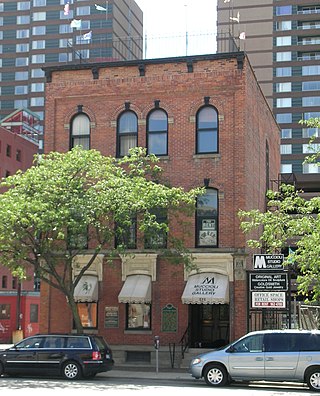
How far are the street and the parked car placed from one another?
0.37 metres

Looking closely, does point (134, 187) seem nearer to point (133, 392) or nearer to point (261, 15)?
point (133, 392)

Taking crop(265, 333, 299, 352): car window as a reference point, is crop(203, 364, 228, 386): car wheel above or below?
below

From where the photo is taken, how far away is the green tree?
74.0 ft

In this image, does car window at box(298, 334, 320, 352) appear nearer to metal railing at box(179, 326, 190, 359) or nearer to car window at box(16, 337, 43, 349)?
metal railing at box(179, 326, 190, 359)

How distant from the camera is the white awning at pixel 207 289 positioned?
25.7m

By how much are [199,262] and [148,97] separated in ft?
23.1

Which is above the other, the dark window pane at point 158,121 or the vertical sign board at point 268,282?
the dark window pane at point 158,121

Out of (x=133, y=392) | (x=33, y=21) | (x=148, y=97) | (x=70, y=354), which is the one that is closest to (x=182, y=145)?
(x=148, y=97)

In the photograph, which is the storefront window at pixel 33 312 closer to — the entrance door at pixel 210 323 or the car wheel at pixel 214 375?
the entrance door at pixel 210 323

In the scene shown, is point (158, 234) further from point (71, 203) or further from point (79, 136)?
point (79, 136)

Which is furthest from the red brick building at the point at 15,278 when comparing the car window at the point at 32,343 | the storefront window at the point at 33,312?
the car window at the point at 32,343

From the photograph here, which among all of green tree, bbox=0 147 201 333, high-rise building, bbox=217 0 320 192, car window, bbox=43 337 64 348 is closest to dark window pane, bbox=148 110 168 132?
green tree, bbox=0 147 201 333

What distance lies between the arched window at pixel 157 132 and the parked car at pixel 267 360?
1015 cm

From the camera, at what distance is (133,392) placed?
18344 millimetres
